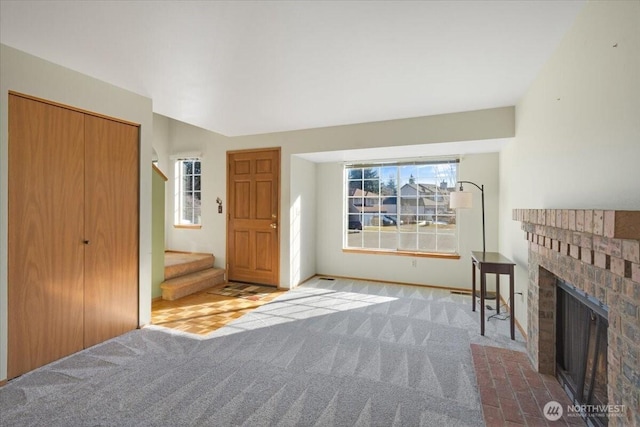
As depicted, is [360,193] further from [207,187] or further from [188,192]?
[188,192]

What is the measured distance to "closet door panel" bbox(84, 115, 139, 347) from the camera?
271 centimetres

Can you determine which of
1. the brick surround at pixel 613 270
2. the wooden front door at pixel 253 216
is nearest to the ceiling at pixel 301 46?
the brick surround at pixel 613 270

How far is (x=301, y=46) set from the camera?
215 centimetres

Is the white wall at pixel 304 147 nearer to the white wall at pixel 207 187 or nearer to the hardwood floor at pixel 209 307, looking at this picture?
the white wall at pixel 207 187

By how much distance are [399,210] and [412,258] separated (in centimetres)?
80

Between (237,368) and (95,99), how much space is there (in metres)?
2.64

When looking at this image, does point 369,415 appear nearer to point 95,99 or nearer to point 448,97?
point 448,97

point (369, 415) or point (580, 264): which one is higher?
point (580, 264)

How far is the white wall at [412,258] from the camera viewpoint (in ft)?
14.3

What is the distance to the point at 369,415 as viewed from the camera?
1839 mm

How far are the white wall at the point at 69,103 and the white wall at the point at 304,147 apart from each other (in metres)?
1.92

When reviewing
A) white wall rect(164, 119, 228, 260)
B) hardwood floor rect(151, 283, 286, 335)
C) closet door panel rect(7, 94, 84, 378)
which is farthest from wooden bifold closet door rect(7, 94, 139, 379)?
white wall rect(164, 119, 228, 260)

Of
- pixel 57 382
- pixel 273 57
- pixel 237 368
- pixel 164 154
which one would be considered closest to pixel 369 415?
pixel 237 368

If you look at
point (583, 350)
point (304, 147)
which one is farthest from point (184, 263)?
point (583, 350)
